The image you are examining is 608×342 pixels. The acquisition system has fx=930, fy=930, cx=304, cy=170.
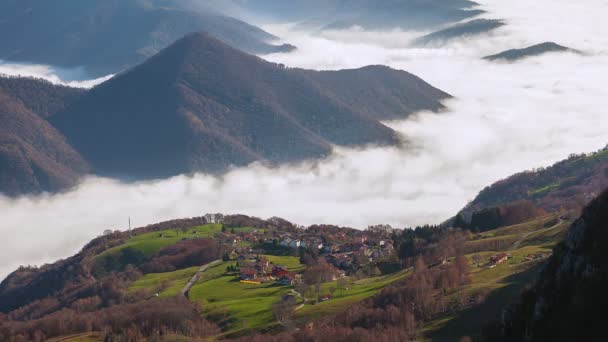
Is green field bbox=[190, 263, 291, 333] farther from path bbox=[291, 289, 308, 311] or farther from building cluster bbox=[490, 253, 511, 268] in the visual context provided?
building cluster bbox=[490, 253, 511, 268]

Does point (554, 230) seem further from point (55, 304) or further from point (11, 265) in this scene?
point (11, 265)

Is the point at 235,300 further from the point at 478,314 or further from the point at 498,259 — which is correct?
the point at 478,314

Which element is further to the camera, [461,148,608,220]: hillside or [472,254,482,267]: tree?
[461,148,608,220]: hillside

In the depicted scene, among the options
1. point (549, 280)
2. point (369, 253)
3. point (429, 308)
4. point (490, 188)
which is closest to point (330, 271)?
point (369, 253)

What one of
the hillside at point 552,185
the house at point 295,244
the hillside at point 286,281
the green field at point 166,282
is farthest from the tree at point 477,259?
the hillside at point 552,185

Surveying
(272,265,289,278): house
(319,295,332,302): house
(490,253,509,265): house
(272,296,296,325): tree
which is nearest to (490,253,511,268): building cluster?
(490,253,509,265): house

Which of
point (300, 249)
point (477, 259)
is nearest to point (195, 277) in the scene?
point (300, 249)
